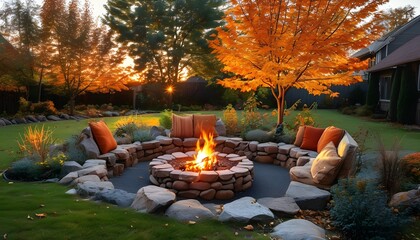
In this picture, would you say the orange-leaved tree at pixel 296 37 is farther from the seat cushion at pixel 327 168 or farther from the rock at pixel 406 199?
the rock at pixel 406 199

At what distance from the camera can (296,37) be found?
858 centimetres

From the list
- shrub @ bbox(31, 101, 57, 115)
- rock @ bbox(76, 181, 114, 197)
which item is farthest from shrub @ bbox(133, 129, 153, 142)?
shrub @ bbox(31, 101, 57, 115)

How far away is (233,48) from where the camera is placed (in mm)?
9484

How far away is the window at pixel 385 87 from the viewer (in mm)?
20698

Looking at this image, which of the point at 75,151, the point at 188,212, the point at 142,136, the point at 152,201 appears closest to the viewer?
the point at 188,212

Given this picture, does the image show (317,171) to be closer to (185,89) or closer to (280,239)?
(280,239)

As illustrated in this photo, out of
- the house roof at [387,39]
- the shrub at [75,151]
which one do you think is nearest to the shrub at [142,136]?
the shrub at [75,151]

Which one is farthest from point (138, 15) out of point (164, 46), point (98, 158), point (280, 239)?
point (280, 239)

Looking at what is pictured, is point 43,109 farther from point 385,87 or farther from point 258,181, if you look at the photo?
point 385,87

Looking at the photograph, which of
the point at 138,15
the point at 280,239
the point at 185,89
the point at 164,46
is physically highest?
the point at 138,15

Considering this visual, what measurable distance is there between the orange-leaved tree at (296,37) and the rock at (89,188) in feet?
17.0

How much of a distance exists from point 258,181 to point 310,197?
1.96 m

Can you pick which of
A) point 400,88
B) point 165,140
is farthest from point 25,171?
point 400,88

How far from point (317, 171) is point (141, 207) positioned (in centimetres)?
296
